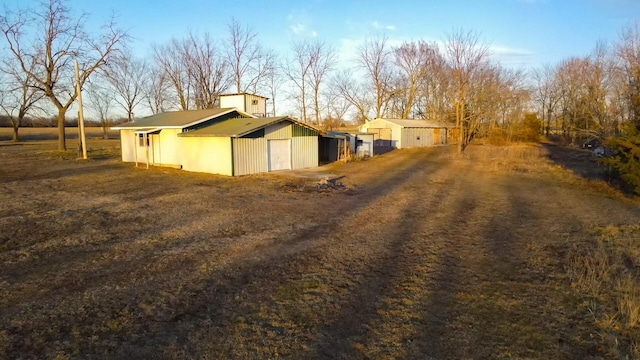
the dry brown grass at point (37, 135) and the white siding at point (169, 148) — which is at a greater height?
the dry brown grass at point (37, 135)

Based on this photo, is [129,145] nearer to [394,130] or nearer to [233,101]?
[233,101]

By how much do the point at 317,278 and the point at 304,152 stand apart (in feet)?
52.4

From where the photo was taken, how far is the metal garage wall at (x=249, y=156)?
703 inches

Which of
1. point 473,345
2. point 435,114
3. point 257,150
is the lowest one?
point 473,345

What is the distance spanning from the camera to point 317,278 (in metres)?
5.73

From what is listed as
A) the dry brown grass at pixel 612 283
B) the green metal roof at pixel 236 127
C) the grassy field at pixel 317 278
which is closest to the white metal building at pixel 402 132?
the green metal roof at pixel 236 127

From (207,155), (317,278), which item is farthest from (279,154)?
(317,278)

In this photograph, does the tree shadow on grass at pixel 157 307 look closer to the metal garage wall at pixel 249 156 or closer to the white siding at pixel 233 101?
the metal garage wall at pixel 249 156

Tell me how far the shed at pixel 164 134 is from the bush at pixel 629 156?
59.7 ft

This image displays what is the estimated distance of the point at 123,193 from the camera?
519 inches

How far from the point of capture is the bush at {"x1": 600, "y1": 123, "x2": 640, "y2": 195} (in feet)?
41.4

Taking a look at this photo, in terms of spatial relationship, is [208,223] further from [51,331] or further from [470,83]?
[470,83]

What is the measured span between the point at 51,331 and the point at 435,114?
5616 cm

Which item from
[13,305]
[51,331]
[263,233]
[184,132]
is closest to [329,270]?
[263,233]
